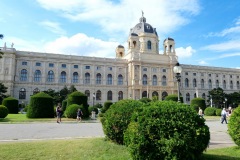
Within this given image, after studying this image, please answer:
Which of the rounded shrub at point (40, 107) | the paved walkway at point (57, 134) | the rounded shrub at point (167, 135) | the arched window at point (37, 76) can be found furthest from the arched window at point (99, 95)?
the rounded shrub at point (167, 135)

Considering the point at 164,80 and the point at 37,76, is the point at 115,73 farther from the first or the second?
the point at 37,76

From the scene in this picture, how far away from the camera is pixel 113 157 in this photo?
6.42 meters

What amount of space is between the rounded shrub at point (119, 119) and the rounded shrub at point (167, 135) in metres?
1.96

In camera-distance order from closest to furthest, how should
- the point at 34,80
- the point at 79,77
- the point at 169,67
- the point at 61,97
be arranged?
the point at 61,97 < the point at 34,80 < the point at 79,77 < the point at 169,67

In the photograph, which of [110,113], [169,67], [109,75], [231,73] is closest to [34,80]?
[109,75]

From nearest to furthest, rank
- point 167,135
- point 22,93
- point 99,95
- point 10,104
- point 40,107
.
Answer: point 167,135, point 40,107, point 10,104, point 22,93, point 99,95

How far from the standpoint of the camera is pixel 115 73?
6412cm

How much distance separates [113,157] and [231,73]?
3193 inches

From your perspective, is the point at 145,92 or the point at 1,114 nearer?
the point at 1,114

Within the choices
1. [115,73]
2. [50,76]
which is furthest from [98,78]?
[50,76]

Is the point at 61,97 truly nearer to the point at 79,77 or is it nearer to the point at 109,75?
the point at 79,77

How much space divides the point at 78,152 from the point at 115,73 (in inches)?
2255

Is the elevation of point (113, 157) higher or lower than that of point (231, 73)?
lower

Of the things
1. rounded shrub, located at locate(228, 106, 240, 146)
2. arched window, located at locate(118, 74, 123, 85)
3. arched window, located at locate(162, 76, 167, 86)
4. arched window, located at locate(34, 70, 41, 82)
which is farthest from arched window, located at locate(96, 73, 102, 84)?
rounded shrub, located at locate(228, 106, 240, 146)
